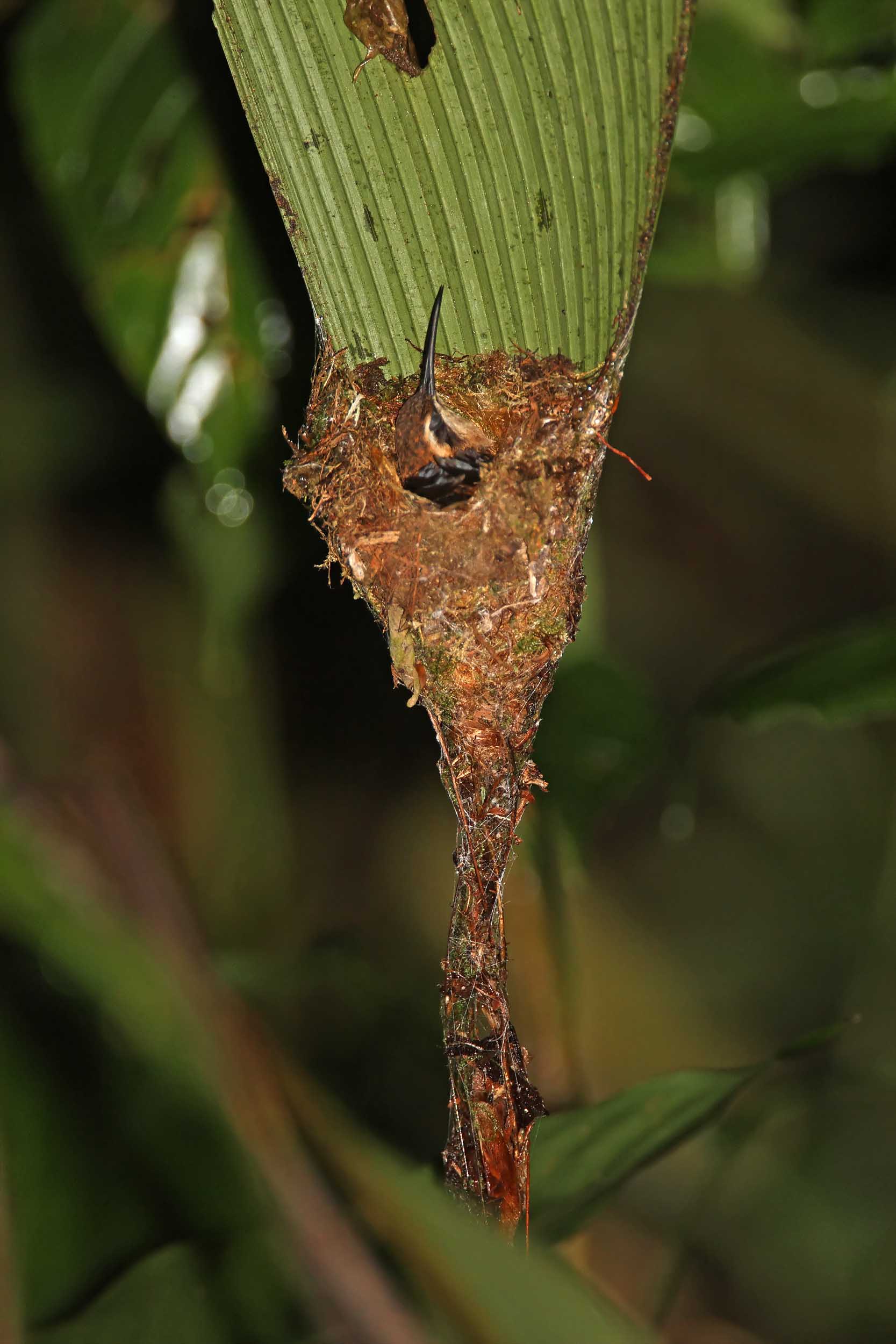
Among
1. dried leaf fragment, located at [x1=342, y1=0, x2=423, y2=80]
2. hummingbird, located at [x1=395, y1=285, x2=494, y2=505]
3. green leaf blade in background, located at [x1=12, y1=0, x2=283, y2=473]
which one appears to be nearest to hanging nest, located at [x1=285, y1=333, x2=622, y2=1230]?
hummingbird, located at [x1=395, y1=285, x2=494, y2=505]

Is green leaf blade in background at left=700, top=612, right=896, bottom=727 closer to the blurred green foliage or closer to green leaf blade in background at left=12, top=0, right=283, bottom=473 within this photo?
the blurred green foliage

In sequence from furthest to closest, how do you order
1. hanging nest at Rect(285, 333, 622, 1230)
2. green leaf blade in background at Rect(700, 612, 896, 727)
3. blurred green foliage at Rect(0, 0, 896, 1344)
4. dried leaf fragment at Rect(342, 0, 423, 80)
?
green leaf blade in background at Rect(700, 612, 896, 727)
hanging nest at Rect(285, 333, 622, 1230)
dried leaf fragment at Rect(342, 0, 423, 80)
blurred green foliage at Rect(0, 0, 896, 1344)

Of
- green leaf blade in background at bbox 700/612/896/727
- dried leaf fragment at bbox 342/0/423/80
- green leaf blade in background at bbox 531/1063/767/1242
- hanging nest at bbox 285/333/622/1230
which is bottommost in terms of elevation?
green leaf blade in background at bbox 531/1063/767/1242

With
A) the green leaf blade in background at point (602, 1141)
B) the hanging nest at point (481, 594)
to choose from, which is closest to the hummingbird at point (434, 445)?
the hanging nest at point (481, 594)

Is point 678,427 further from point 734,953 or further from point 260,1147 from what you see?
point 260,1147

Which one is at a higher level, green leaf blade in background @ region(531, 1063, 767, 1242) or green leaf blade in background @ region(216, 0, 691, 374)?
green leaf blade in background @ region(216, 0, 691, 374)

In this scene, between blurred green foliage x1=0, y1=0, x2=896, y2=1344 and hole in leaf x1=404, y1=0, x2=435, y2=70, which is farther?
hole in leaf x1=404, y1=0, x2=435, y2=70

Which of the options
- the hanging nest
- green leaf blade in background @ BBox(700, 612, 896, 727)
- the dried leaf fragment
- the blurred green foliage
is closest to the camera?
the blurred green foliage
